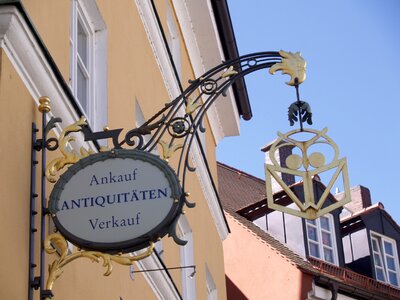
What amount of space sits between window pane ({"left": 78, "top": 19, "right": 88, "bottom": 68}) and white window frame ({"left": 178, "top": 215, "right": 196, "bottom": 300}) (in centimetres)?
400

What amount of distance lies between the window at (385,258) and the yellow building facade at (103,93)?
9.42 metres

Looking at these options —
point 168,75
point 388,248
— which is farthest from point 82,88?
point 388,248

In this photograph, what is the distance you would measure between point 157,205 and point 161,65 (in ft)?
21.8

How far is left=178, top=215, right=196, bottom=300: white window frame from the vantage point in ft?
45.8

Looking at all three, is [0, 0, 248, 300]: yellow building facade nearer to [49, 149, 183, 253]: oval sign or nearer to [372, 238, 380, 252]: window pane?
[49, 149, 183, 253]: oval sign

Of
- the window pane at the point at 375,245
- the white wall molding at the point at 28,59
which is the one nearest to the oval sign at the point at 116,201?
the white wall molding at the point at 28,59

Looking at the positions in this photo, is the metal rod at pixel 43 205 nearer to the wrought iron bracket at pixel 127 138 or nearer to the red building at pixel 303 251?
the wrought iron bracket at pixel 127 138

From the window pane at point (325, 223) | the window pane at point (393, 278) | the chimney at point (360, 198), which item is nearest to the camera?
the window pane at point (325, 223)

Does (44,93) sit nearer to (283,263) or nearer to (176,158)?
(176,158)

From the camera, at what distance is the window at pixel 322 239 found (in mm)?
24859

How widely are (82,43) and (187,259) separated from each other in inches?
191

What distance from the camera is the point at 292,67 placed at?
8.24m

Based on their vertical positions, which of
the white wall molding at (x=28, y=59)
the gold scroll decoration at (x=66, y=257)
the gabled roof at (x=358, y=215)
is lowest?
the gold scroll decoration at (x=66, y=257)

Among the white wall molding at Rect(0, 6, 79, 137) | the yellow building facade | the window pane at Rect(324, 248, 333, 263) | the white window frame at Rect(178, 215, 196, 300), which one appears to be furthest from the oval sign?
the window pane at Rect(324, 248, 333, 263)
